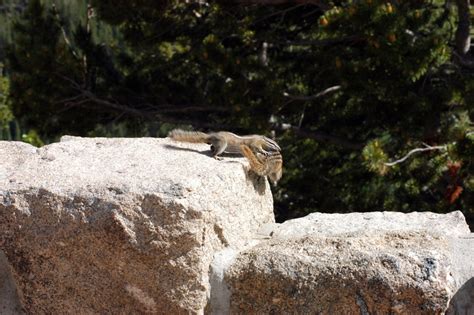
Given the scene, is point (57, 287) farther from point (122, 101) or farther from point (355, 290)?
point (122, 101)

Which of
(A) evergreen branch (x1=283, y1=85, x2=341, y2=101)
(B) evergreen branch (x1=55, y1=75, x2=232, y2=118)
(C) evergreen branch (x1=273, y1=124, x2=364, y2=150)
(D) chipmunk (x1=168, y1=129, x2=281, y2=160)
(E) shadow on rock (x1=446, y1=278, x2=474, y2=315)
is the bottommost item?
(B) evergreen branch (x1=55, y1=75, x2=232, y2=118)

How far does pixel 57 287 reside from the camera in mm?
2330

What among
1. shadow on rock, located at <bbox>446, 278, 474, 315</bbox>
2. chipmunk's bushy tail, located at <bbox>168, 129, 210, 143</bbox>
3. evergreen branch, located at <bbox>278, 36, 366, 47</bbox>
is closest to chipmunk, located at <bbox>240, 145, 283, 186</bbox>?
chipmunk's bushy tail, located at <bbox>168, 129, 210, 143</bbox>

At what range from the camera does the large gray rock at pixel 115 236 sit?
87.2 inches

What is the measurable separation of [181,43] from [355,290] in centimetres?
565

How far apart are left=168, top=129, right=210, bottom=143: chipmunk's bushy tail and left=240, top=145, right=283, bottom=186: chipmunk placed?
18cm

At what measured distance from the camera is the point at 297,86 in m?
7.64

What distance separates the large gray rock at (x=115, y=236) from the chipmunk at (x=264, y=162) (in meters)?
0.49

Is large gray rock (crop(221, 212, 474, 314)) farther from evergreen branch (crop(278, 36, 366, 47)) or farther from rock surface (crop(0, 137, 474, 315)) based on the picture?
evergreen branch (crop(278, 36, 366, 47))

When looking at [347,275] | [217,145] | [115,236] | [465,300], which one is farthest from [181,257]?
[217,145]

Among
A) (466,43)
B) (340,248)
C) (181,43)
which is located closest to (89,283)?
(340,248)

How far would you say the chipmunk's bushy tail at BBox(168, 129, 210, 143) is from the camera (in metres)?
3.12

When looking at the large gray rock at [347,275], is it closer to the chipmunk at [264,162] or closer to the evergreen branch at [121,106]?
the chipmunk at [264,162]

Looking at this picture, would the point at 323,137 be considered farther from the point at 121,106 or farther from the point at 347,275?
the point at 347,275
